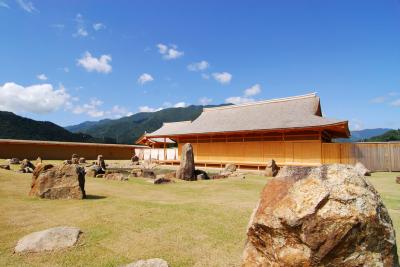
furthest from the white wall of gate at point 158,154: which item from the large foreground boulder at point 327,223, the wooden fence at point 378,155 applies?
the large foreground boulder at point 327,223

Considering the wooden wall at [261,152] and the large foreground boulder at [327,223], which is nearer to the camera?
the large foreground boulder at [327,223]

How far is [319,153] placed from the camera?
2075cm

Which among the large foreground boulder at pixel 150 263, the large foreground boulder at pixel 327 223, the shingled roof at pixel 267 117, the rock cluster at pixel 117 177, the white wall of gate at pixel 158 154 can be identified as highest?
the shingled roof at pixel 267 117

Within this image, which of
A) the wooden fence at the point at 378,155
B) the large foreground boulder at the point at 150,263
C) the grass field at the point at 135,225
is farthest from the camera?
the wooden fence at the point at 378,155

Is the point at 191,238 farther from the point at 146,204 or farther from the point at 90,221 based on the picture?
the point at 146,204

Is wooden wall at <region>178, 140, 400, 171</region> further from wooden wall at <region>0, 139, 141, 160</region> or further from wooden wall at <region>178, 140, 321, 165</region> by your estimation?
wooden wall at <region>0, 139, 141, 160</region>

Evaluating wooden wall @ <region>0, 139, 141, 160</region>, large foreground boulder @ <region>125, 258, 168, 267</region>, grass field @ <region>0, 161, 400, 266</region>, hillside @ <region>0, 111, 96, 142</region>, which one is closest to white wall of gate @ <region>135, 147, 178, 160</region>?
wooden wall @ <region>0, 139, 141, 160</region>

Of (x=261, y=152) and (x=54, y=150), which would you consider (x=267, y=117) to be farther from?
(x=54, y=150)

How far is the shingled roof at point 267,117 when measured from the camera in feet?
71.4

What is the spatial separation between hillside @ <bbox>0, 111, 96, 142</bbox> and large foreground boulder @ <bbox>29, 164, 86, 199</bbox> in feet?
193

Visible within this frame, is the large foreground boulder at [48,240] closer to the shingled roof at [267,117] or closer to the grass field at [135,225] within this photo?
the grass field at [135,225]

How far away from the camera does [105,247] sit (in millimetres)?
5625

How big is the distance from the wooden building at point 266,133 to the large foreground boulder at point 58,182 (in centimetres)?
1521

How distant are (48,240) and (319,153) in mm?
18720
